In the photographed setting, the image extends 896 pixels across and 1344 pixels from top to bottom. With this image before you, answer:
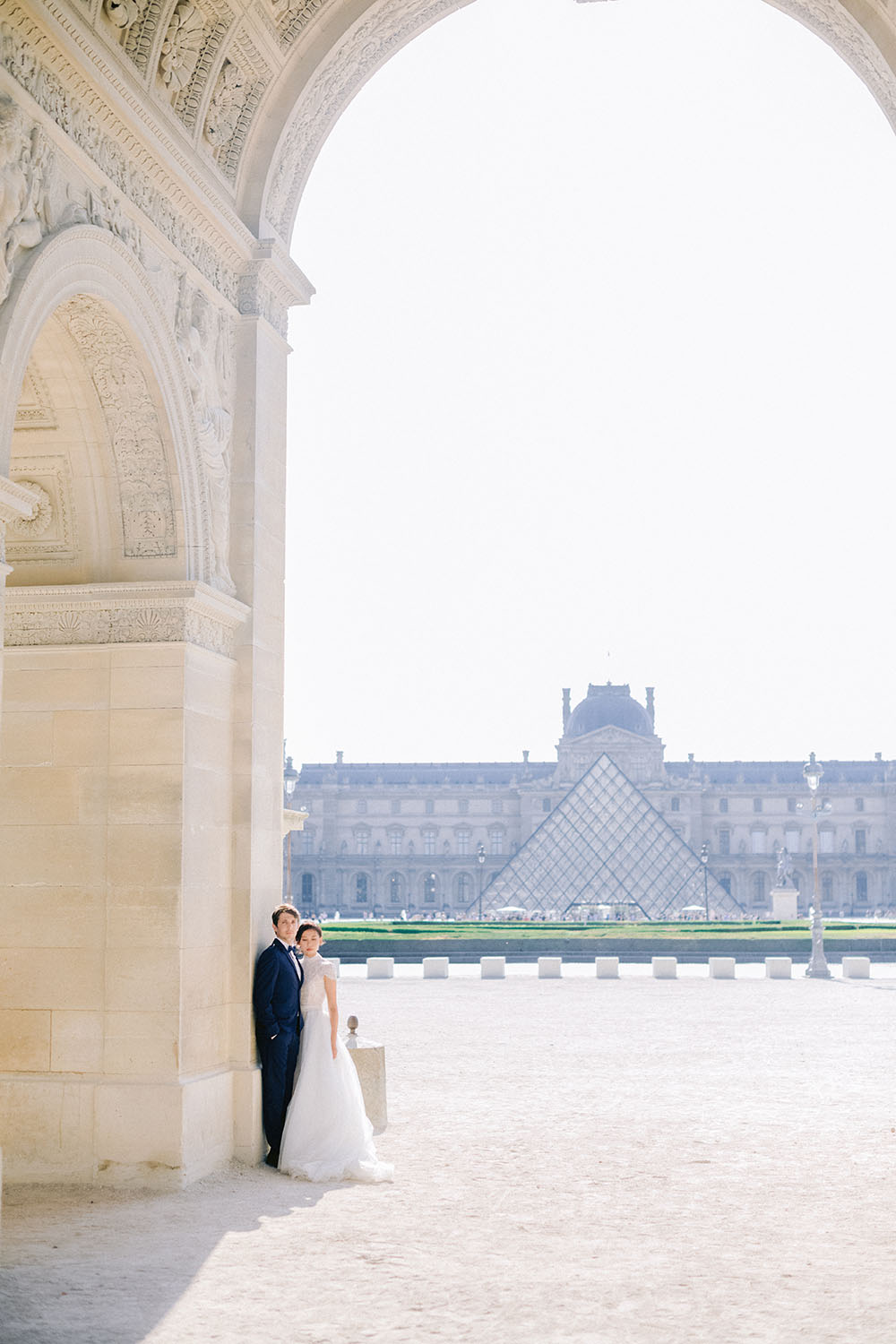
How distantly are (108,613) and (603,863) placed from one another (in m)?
51.0

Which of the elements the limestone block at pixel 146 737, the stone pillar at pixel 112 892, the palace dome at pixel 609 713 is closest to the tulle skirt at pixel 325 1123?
the stone pillar at pixel 112 892

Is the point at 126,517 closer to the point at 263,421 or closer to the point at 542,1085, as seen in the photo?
the point at 263,421

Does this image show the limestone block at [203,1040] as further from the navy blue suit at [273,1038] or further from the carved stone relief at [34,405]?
the carved stone relief at [34,405]

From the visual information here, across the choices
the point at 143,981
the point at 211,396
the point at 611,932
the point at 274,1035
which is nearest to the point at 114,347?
the point at 211,396

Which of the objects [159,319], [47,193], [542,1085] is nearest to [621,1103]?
[542,1085]

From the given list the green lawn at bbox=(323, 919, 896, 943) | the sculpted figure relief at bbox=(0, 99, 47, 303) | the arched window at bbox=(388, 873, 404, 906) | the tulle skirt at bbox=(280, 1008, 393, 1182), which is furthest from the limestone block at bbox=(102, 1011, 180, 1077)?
the arched window at bbox=(388, 873, 404, 906)

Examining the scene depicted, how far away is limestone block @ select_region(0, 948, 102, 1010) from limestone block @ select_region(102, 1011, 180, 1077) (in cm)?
16

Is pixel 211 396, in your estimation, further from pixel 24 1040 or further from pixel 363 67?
pixel 24 1040

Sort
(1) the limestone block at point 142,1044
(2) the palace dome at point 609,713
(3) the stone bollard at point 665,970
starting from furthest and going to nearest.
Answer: (2) the palace dome at point 609,713 < (3) the stone bollard at point 665,970 < (1) the limestone block at point 142,1044

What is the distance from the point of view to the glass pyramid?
183 feet

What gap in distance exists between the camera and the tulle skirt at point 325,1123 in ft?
24.4

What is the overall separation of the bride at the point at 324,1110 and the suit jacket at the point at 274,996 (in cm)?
7

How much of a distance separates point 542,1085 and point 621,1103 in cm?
110

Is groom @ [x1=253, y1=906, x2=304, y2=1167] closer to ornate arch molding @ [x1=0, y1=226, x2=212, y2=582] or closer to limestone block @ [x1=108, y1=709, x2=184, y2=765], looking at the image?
limestone block @ [x1=108, y1=709, x2=184, y2=765]
